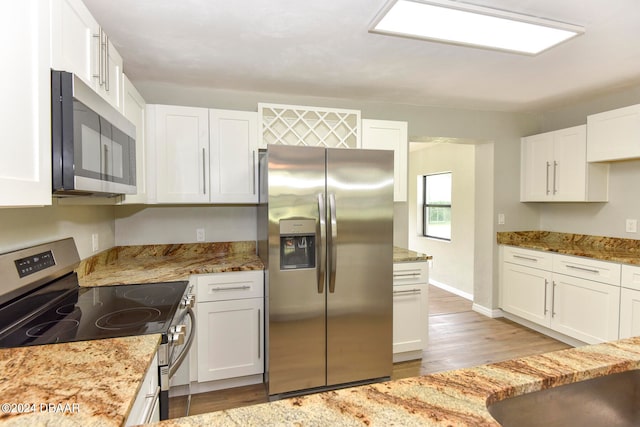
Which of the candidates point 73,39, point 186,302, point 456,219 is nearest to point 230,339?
point 186,302

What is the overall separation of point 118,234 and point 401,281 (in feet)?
7.64

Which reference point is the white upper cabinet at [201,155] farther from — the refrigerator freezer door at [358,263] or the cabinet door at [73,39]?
the cabinet door at [73,39]

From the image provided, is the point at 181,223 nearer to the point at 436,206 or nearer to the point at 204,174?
the point at 204,174

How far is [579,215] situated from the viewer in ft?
11.7

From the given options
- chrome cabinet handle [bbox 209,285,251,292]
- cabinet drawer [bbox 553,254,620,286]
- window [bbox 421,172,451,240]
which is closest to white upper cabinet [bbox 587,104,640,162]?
cabinet drawer [bbox 553,254,620,286]

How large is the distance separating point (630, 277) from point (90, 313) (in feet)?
11.5

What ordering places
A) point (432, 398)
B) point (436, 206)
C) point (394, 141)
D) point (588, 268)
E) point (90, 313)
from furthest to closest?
point (436, 206) → point (394, 141) → point (588, 268) → point (90, 313) → point (432, 398)

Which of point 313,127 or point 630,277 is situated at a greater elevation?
point 313,127

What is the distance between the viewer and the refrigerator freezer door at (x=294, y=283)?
87.8 inches

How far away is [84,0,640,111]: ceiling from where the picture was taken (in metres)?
1.75

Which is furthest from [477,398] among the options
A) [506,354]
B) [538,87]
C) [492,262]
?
[492,262]

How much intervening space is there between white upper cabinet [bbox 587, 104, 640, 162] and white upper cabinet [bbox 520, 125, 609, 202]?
0.33 feet

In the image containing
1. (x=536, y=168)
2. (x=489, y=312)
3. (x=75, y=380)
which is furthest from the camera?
(x=489, y=312)

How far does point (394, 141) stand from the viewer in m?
3.02
